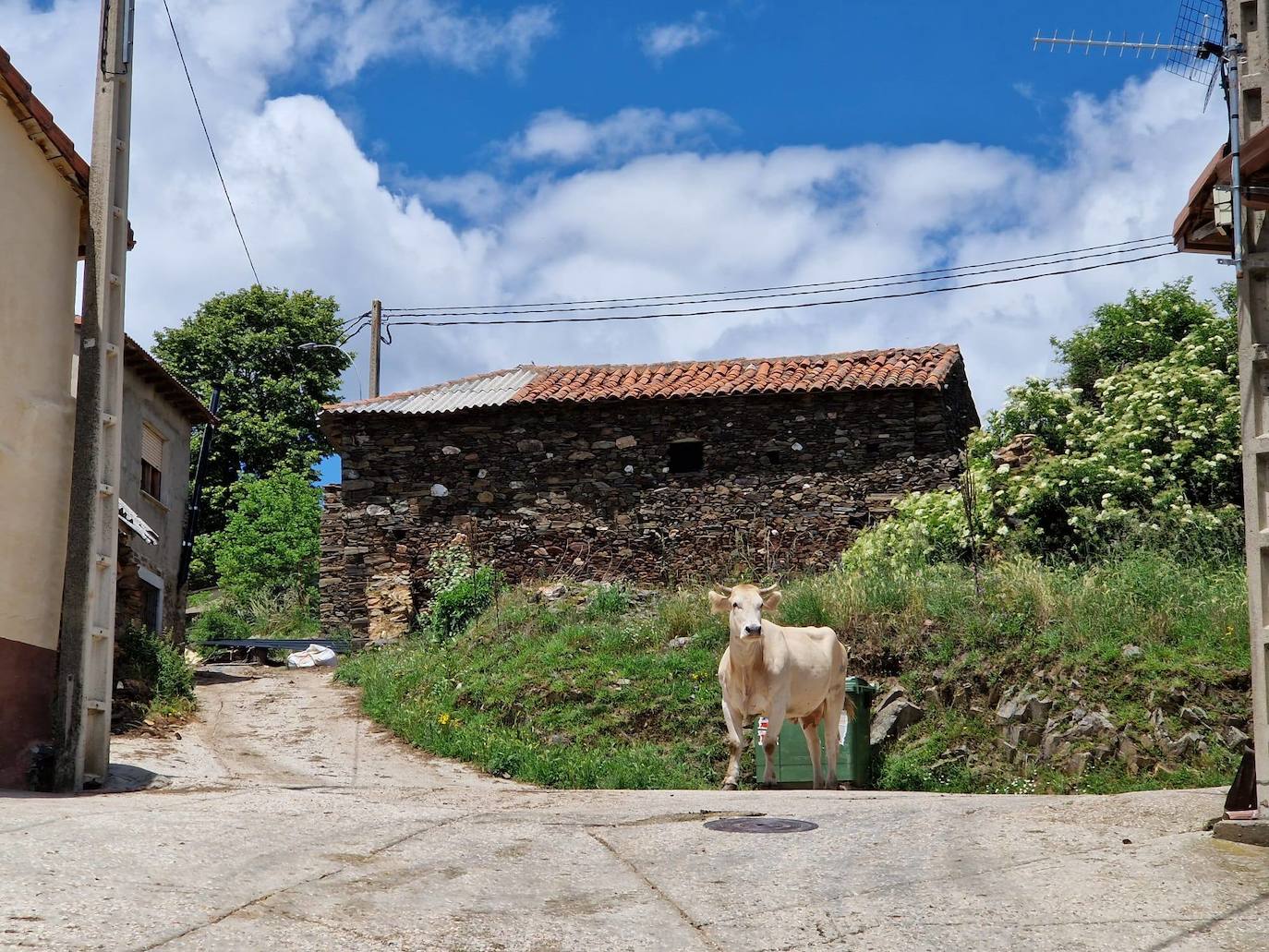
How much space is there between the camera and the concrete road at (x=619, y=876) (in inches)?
241

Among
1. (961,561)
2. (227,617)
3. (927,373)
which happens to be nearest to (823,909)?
(961,561)

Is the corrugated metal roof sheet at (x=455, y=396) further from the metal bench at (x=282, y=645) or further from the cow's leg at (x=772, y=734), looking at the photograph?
the cow's leg at (x=772, y=734)

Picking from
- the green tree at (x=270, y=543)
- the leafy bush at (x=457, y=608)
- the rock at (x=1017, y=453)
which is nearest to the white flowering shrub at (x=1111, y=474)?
the rock at (x=1017, y=453)

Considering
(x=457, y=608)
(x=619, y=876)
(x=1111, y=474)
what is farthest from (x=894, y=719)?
(x=457, y=608)

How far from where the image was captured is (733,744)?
43.5ft

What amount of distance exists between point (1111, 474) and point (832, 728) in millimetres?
8550

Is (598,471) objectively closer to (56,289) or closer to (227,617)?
(227,617)

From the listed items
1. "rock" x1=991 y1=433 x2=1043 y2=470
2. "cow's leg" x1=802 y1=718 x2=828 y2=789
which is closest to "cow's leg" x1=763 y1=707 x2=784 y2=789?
"cow's leg" x1=802 y1=718 x2=828 y2=789

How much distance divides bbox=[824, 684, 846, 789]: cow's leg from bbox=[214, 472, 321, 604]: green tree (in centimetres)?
2346

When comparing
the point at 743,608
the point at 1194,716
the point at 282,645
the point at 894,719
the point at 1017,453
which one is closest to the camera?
the point at 743,608

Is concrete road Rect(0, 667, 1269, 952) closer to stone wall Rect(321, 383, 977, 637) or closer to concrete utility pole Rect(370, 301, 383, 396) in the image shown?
stone wall Rect(321, 383, 977, 637)

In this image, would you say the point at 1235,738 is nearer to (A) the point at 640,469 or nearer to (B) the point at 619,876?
(B) the point at 619,876

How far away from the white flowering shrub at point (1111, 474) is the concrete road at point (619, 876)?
10306 mm

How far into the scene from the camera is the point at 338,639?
2627cm
